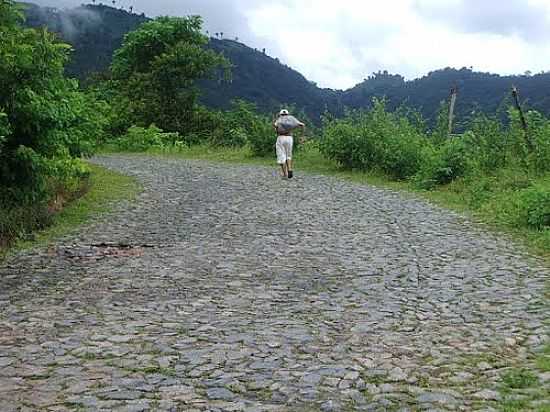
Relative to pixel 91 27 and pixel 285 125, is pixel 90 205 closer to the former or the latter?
pixel 285 125

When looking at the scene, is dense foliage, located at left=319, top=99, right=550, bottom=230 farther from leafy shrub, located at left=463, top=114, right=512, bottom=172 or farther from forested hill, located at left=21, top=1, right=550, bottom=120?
forested hill, located at left=21, top=1, right=550, bottom=120

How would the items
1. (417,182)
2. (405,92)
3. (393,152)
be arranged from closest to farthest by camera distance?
(417,182) < (393,152) < (405,92)

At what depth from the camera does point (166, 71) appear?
1485 inches

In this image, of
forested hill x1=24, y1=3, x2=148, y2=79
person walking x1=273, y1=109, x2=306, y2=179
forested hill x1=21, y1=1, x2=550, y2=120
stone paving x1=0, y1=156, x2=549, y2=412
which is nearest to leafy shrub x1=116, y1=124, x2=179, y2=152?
forested hill x1=21, y1=1, x2=550, y2=120

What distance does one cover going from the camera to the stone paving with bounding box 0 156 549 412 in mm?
4887

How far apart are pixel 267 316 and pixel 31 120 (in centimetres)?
542

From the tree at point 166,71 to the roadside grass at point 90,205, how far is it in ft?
57.8

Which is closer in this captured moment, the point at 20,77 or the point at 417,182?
the point at 20,77

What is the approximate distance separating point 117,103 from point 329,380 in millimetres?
34383

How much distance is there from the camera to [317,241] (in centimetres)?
1041

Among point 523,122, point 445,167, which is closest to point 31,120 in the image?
Answer: point 445,167

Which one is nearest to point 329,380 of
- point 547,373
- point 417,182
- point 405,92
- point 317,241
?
point 547,373

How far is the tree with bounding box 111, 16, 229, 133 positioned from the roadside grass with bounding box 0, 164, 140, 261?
57.8 ft

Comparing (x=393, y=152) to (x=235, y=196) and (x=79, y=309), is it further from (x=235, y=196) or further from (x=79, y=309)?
(x=79, y=309)
